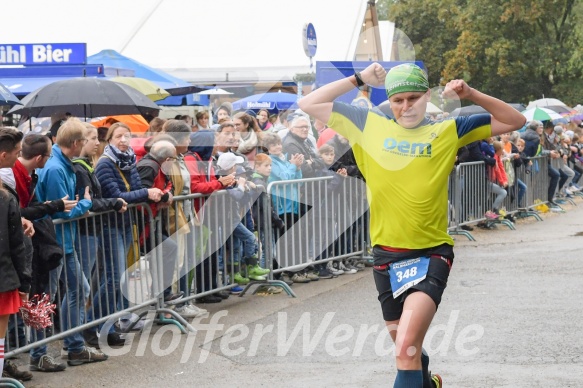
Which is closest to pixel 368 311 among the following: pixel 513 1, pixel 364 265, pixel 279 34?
pixel 364 265

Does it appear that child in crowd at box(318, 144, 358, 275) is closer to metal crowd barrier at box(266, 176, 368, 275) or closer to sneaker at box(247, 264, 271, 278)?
metal crowd barrier at box(266, 176, 368, 275)

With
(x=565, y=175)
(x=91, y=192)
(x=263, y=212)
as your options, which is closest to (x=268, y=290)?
(x=263, y=212)

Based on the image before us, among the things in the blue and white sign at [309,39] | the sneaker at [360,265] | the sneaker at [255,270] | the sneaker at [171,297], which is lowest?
the sneaker at [360,265]

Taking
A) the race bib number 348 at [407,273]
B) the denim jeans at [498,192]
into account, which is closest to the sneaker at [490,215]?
the denim jeans at [498,192]

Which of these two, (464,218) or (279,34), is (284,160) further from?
(279,34)

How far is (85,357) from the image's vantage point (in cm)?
787

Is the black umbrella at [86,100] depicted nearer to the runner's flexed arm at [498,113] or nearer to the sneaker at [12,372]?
the sneaker at [12,372]

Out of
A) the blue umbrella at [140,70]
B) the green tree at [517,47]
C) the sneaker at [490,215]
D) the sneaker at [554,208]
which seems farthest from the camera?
the green tree at [517,47]

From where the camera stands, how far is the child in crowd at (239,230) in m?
10.4

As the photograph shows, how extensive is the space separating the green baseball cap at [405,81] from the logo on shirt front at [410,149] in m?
0.28

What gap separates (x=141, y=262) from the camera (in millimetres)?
8898

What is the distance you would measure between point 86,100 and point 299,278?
125 inches

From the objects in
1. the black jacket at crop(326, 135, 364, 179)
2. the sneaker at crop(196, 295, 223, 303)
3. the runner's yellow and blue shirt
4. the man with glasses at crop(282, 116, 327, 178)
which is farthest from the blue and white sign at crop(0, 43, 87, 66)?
the runner's yellow and blue shirt

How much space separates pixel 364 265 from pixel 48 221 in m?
6.46
